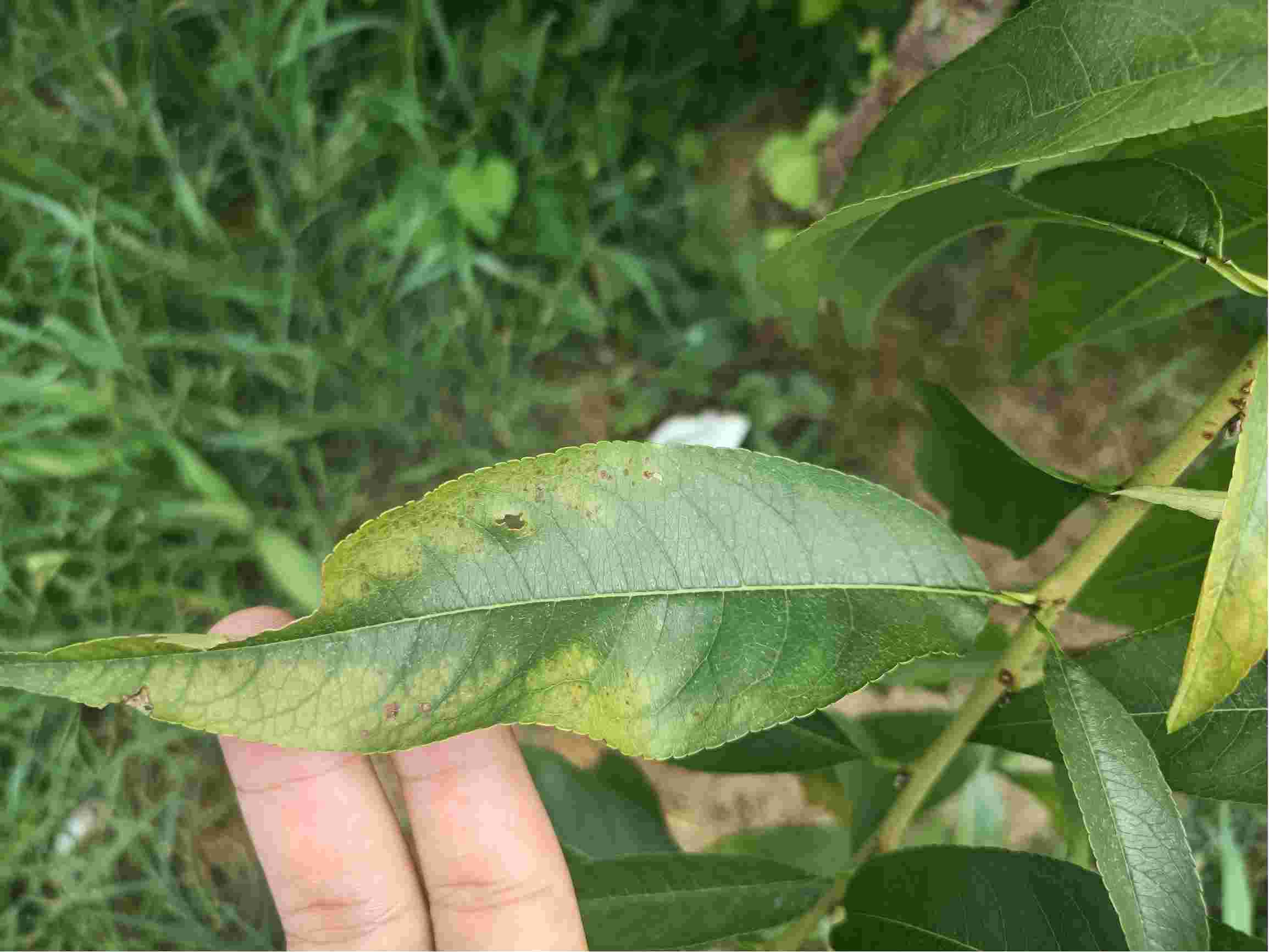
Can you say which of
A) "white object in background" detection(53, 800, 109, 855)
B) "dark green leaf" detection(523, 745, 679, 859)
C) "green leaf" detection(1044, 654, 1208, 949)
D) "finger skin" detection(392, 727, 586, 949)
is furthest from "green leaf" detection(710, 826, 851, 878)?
"white object in background" detection(53, 800, 109, 855)

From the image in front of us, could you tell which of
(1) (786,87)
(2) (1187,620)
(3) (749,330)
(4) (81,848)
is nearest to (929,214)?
(2) (1187,620)

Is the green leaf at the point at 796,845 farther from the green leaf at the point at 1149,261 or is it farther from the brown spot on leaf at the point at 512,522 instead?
the brown spot on leaf at the point at 512,522

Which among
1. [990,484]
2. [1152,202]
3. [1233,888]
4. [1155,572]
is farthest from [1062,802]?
[1233,888]

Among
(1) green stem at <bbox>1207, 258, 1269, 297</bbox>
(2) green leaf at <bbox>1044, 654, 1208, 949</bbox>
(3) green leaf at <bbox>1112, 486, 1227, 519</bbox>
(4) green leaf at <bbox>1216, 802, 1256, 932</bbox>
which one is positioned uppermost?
(1) green stem at <bbox>1207, 258, 1269, 297</bbox>

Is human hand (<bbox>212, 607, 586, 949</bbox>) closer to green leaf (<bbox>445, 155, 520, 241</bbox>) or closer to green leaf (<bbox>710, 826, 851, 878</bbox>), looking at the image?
green leaf (<bbox>710, 826, 851, 878</bbox>)

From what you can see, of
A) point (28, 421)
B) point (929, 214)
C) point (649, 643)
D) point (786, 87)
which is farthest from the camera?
point (786, 87)

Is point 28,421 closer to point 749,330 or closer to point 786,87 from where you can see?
point 749,330
